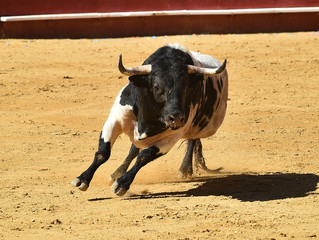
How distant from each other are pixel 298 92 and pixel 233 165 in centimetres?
330

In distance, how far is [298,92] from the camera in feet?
31.9

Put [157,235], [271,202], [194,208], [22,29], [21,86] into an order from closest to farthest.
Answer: [157,235] → [194,208] → [271,202] → [21,86] → [22,29]

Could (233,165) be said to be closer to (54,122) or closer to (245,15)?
(54,122)

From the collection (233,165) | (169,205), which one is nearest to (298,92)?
(233,165)

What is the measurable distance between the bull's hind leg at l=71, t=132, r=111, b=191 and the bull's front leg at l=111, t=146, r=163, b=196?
0.82 ft

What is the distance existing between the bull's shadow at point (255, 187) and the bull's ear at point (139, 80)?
0.85m

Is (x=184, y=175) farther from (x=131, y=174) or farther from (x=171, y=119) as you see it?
(x=171, y=119)

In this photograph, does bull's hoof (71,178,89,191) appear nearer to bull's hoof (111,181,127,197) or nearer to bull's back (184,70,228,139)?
bull's hoof (111,181,127,197)

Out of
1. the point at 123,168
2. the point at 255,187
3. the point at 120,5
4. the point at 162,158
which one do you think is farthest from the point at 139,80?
the point at 120,5

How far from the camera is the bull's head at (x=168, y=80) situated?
5180 millimetres

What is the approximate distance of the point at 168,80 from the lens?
5.25m

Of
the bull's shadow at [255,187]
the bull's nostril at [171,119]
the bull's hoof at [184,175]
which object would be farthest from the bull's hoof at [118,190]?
the bull's hoof at [184,175]

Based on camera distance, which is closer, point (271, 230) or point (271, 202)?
point (271, 230)

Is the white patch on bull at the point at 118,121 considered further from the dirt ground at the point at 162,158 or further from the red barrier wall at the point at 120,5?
the red barrier wall at the point at 120,5
